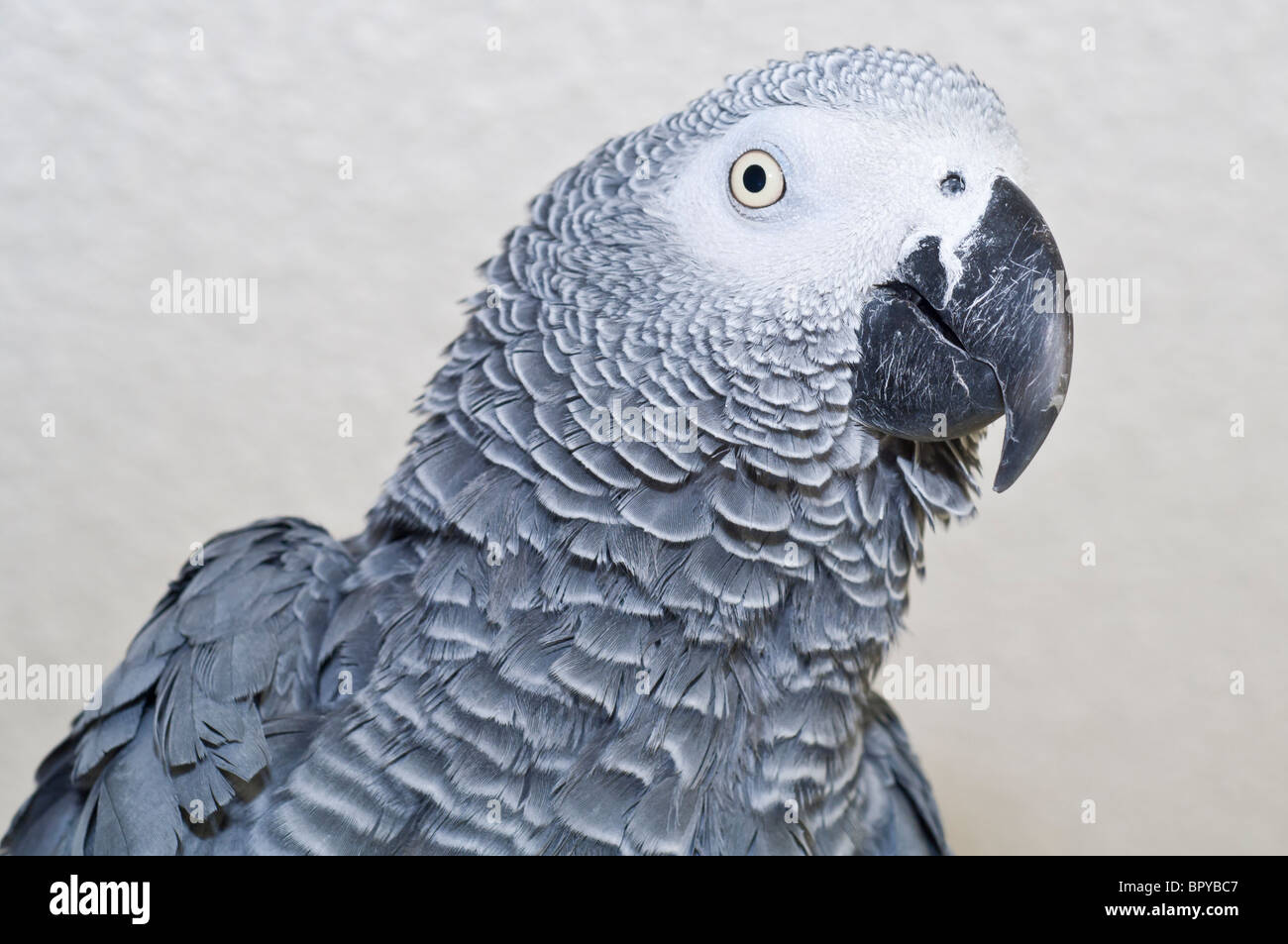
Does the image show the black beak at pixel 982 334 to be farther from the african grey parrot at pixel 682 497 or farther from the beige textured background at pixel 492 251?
the beige textured background at pixel 492 251

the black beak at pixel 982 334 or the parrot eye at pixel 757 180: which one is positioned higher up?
the parrot eye at pixel 757 180

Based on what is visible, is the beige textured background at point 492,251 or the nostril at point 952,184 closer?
the nostril at point 952,184

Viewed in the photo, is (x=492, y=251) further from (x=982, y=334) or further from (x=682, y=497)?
Answer: (x=982, y=334)

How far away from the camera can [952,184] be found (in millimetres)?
935

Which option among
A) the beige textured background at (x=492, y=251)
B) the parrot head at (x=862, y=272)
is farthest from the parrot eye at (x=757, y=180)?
the beige textured background at (x=492, y=251)

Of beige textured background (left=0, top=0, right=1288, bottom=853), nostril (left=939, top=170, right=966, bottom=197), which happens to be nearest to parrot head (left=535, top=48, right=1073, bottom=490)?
nostril (left=939, top=170, right=966, bottom=197)

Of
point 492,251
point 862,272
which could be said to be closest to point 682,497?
point 862,272

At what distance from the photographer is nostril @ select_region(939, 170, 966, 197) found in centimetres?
93

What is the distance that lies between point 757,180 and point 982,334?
263mm

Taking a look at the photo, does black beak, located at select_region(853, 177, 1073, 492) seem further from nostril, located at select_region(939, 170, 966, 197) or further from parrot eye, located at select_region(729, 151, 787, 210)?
parrot eye, located at select_region(729, 151, 787, 210)

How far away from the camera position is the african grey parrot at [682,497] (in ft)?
3.04

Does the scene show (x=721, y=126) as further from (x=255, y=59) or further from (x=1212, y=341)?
(x=1212, y=341)

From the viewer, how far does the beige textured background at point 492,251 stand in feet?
6.03
